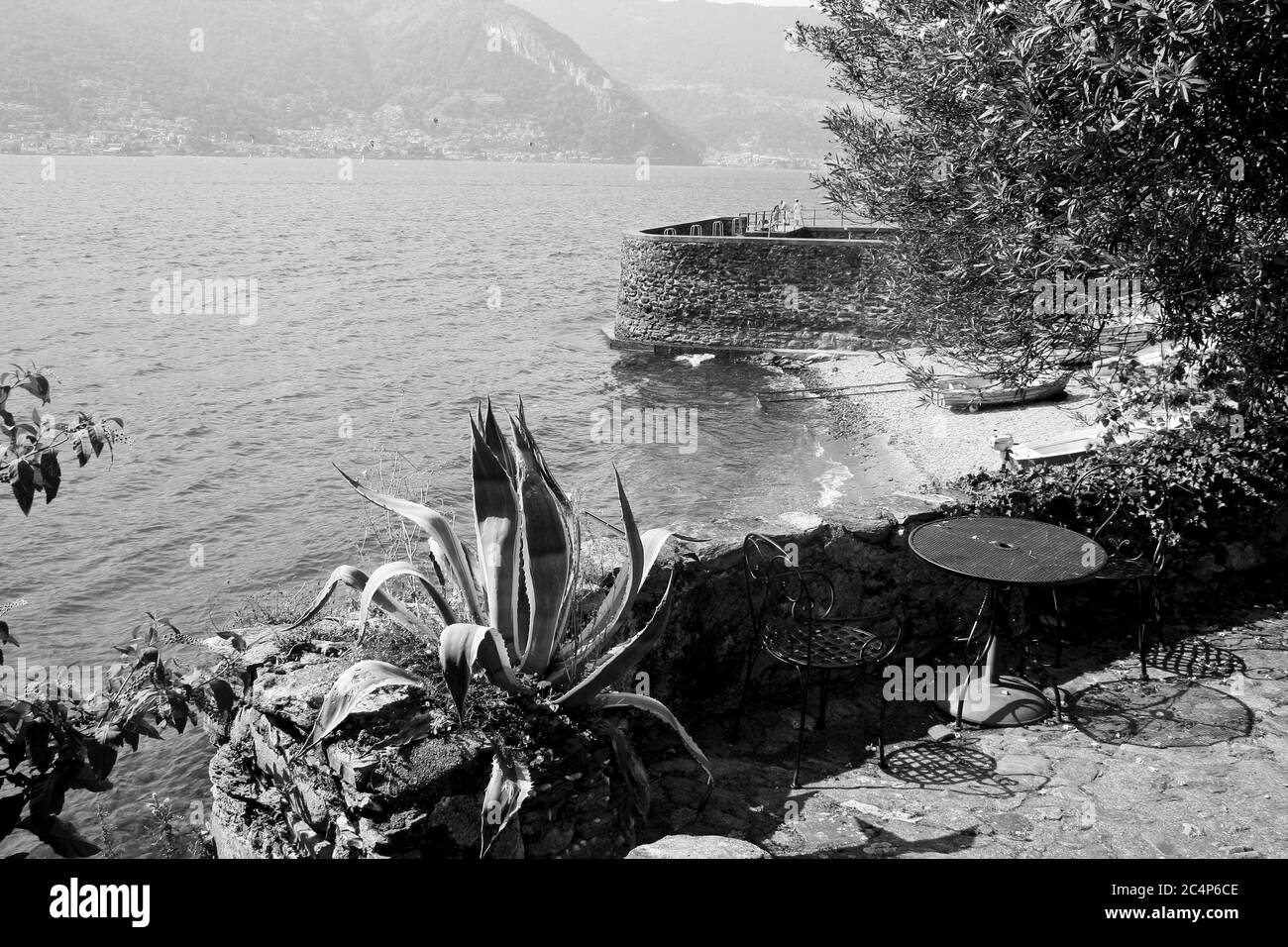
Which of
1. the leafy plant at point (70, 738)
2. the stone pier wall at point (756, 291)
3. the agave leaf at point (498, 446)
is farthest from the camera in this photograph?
the stone pier wall at point (756, 291)

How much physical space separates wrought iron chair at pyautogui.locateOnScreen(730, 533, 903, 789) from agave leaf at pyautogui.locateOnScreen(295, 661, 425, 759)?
6.00ft

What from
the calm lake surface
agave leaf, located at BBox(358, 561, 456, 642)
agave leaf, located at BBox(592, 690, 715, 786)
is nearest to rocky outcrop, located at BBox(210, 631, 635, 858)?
agave leaf, located at BBox(592, 690, 715, 786)

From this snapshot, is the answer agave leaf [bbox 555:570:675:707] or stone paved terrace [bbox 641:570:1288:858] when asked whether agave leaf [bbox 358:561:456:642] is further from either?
stone paved terrace [bbox 641:570:1288:858]

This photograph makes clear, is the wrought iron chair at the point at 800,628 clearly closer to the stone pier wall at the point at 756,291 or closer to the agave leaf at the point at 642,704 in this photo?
the agave leaf at the point at 642,704

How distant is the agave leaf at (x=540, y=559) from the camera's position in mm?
3861

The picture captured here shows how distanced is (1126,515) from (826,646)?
2.54 metres

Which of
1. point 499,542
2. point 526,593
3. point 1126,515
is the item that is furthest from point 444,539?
point 1126,515

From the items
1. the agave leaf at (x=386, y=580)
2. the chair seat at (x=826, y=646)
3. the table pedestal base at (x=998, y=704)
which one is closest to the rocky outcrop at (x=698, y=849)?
the agave leaf at (x=386, y=580)

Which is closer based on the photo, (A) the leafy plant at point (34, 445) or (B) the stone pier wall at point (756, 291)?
(A) the leafy plant at point (34, 445)

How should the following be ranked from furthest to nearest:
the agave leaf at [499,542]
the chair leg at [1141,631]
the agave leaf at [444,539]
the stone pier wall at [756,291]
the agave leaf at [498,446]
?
1. the stone pier wall at [756,291]
2. the chair leg at [1141,631]
3. the agave leaf at [498,446]
4. the agave leaf at [444,539]
5. the agave leaf at [499,542]

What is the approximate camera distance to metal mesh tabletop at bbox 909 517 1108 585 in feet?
16.4

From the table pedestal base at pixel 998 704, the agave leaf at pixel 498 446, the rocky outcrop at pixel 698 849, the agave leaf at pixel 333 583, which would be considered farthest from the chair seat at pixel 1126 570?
the agave leaf at pixel 333 583

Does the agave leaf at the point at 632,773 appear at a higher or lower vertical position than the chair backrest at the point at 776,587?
lower
